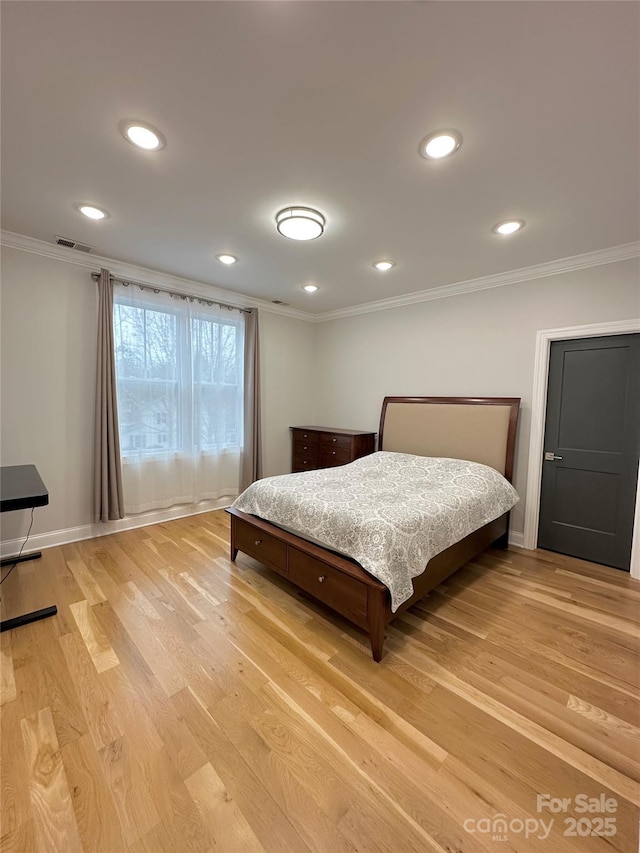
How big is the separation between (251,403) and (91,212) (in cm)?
250

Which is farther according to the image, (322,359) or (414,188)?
(322,359)

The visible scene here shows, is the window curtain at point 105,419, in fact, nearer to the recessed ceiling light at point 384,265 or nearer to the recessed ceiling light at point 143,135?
the recessed ceiling light at point 143,135

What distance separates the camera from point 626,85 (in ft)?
4.47

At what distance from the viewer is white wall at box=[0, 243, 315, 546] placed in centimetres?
292

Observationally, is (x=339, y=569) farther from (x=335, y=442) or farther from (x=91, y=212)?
(x=91, y=212)

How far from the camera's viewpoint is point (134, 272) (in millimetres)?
3500

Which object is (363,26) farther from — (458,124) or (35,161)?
(35,161)

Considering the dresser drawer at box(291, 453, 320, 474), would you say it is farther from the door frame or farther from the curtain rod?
the door frame

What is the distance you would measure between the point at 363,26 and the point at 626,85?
43.3 inches

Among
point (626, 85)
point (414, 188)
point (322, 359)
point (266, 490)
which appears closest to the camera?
point (626, 85)

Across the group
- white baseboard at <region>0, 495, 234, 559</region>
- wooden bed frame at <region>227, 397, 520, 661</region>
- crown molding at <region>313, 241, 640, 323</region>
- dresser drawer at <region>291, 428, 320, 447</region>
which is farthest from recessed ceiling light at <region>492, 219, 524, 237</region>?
white baseboard at <region>0, 495, 234, 559</region>

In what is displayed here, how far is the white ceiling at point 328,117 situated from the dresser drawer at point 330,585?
236 cm

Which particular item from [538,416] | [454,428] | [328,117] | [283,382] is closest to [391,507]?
[454,428]

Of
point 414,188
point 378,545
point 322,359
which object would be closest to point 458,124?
point 414,188
